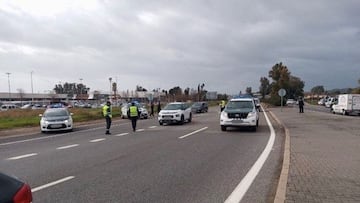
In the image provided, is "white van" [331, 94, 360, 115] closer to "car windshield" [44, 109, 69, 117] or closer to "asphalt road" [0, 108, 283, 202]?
"car windshield" [44, 109, 69, 117]

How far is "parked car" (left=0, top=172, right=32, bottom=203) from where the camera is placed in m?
2.98

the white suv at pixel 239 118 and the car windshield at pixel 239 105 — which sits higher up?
the car windshield at pixel 239 105

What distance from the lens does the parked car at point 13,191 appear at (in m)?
2.98

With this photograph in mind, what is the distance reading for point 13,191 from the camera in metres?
3.09

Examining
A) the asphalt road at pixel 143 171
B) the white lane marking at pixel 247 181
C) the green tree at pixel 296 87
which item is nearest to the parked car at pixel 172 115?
the asphalt road at pixel 143 171

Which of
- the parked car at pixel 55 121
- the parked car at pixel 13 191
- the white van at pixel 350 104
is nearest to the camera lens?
the parked car at pixel 13 191

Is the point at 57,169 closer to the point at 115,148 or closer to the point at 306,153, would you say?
the point at 115,148

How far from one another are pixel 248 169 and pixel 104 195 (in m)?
4.09

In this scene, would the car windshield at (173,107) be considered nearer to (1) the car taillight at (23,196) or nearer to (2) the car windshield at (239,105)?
(2) the car windshield at (239,105)

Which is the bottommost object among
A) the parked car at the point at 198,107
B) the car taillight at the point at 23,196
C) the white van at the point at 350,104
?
the parked car at the point at 198,107

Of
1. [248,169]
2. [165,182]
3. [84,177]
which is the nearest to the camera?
[165,182]

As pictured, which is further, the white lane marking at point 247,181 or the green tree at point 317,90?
the green tree at point 317,90

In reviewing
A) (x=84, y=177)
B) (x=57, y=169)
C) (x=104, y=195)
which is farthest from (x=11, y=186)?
(x=57, y=169)

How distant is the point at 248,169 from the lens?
10.1 m
